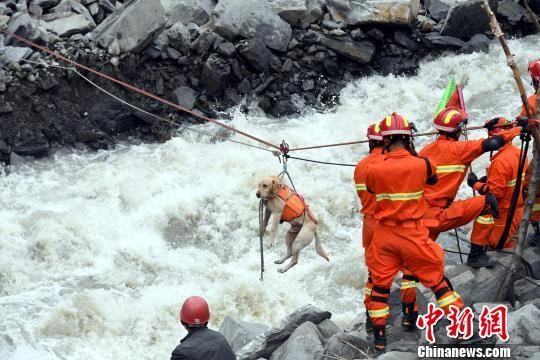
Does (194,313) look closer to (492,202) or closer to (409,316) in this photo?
(409,316)

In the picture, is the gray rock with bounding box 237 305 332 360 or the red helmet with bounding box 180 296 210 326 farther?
the gray rock with bounding box 237 305 332 360

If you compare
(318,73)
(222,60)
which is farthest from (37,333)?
(318,73)

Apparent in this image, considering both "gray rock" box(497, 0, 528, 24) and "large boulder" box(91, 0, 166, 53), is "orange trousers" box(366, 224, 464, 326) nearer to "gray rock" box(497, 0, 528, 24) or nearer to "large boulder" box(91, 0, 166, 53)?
"large boulder" box(91, 0, 166, 53)

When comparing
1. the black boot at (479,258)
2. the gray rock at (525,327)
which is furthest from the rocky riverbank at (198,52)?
the gray rock at (525,327)

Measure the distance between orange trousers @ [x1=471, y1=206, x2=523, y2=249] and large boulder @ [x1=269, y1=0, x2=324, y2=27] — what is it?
8.52 metres

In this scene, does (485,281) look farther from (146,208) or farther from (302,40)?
(302,40)

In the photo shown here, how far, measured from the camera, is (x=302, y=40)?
14898 millimetres

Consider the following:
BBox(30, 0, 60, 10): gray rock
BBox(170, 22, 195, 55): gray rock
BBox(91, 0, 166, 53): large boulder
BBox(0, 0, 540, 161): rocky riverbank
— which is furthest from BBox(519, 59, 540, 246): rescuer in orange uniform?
BBox(30, 0, 60, 10): gray rock

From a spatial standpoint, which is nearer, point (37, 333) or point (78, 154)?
point (37, 333)

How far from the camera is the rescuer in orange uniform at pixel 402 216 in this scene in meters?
5.93

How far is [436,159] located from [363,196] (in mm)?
890


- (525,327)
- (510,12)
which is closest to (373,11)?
(510,12)

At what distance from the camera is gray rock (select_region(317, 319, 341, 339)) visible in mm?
7250

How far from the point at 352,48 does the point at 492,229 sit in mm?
8327
